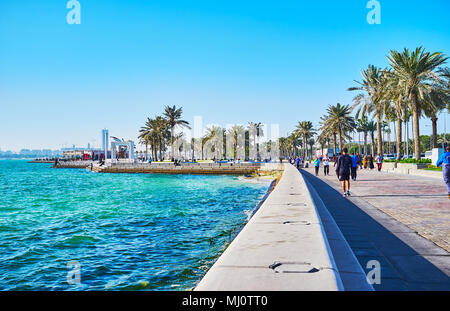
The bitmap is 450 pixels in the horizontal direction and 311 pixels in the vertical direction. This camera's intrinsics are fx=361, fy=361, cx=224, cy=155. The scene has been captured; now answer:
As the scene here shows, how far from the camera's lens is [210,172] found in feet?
204

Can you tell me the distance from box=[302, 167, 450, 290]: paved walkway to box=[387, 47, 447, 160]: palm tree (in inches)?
960

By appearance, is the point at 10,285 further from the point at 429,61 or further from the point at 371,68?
the point at 371,68

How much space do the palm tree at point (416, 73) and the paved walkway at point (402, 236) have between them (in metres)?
24.4

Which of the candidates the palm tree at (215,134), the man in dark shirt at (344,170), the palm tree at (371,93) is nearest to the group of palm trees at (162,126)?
the palm tree at (215,134)

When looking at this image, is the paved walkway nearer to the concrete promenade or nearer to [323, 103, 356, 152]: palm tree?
the concrete promenade

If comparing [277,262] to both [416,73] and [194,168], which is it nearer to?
[416,73]

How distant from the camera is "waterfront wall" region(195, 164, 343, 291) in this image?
298 cm

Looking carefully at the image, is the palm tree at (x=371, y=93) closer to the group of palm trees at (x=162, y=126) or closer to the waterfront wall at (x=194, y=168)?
the waterfront wall at (x=194, y=168)

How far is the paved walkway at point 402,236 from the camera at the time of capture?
4355 millimetres

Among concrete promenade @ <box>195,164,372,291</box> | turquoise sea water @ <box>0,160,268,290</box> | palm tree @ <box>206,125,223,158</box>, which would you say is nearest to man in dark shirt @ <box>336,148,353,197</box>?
turquoise sea water @ <box>0,160,268,290</box>

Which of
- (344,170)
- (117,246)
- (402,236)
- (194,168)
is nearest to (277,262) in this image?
(402,236)

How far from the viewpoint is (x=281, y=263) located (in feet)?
11.7
